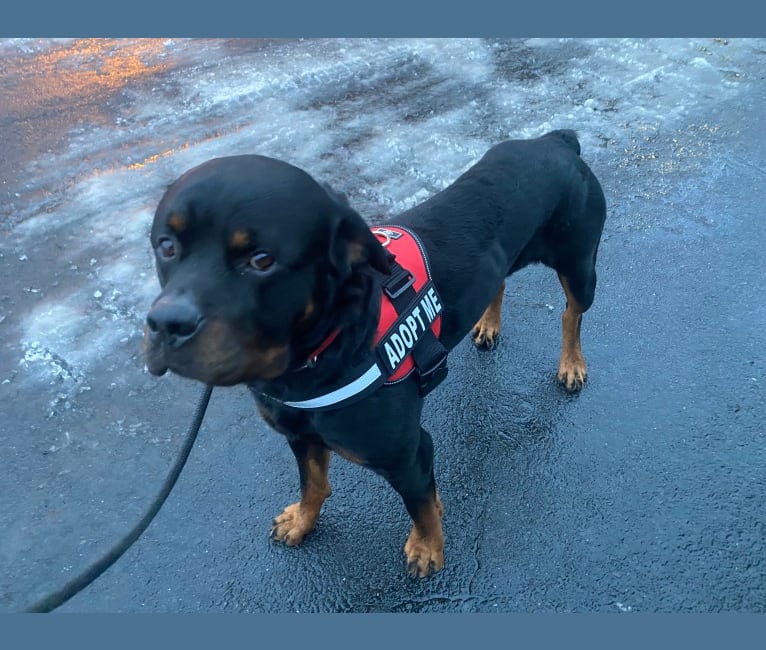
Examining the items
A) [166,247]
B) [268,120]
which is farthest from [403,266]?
[268,120]

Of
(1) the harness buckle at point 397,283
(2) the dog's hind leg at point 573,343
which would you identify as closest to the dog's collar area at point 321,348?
(1) the harness buckle at point 397,283

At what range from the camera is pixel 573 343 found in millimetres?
3660

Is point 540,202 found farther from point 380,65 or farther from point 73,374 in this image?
point 380,65

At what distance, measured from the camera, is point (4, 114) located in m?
5.93

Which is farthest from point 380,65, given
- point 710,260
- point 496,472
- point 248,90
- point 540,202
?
point 496,472

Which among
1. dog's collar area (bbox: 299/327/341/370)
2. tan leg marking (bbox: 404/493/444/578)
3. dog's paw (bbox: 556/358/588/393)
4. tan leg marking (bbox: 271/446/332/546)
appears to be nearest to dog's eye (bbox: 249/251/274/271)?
dog's collar area (bbox: 299/327/341/370)

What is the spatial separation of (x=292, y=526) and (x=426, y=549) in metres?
0.61

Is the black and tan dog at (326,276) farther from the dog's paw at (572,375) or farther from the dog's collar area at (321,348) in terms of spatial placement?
the dog's paw at (572,375)

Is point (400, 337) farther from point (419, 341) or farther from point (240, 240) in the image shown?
point (240, 240)

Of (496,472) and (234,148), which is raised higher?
(234,148)

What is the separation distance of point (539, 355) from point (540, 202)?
119 centimetres

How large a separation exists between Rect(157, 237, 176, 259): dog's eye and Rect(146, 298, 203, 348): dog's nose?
198mm

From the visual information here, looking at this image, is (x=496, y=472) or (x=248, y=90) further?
(x=248, y=90)

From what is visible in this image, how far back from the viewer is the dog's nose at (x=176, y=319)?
5.59ft
